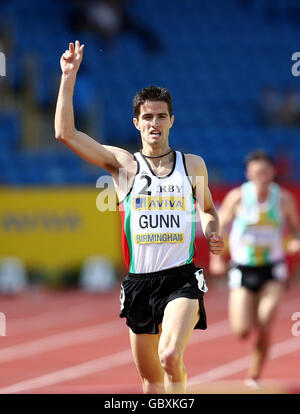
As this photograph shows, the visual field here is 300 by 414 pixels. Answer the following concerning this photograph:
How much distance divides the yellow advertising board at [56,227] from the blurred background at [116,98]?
0.06 feet

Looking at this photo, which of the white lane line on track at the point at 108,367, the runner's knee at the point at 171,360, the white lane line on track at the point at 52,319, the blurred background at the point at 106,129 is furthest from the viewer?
the blurred background at the point at 106,129

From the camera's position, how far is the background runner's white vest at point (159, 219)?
5.36 meters

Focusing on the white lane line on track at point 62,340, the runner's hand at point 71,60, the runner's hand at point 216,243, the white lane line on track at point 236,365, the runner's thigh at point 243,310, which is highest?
the runner's hand at point 71,60

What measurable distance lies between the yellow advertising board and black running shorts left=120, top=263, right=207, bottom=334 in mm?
11310

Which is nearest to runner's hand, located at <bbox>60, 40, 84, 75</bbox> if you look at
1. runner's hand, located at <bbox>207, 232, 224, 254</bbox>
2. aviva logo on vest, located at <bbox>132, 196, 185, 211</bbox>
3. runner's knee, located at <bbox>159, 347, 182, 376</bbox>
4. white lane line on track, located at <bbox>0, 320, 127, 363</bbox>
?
aviva logo on vest, located at <bbox>132, 196, 185, 211</bbox>

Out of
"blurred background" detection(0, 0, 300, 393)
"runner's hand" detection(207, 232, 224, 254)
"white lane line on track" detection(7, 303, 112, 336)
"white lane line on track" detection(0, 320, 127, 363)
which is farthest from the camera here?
"blurred background" detection(0, 0, 300, 393)

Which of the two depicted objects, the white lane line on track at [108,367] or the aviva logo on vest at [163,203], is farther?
the white lane line on track at [108,367]

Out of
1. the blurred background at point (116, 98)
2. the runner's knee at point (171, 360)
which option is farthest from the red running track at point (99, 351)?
the blurred background at point (116, 98)

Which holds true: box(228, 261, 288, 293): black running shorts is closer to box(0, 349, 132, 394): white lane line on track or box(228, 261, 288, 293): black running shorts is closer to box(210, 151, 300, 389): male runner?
box(210, 151, 300, 389): male runner

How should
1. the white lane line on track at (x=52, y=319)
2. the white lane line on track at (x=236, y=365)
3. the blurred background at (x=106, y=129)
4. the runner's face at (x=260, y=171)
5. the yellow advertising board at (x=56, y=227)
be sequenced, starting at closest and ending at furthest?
the runner's face at (x=260, y=171) → the white lane line on track at (x=236, y=365) → the white lane line on track at (x=52, y=319) → the blurred background at (x=106, y=129) → the yellow advertising board at (x=56, y=227)

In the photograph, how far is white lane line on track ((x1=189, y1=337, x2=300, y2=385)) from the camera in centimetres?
836

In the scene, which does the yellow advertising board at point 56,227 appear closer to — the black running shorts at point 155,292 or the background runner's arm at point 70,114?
the black running shorts at point 155,292

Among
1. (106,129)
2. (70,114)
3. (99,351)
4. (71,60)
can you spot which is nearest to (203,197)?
(70,114)

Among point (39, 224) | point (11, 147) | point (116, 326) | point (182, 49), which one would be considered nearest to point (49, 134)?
point (11, 147)
